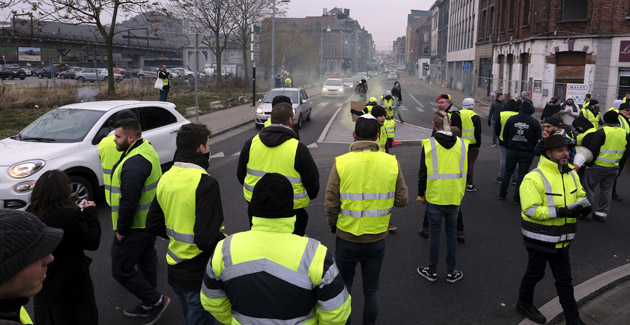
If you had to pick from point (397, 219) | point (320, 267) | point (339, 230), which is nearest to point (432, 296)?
point (339, 230)

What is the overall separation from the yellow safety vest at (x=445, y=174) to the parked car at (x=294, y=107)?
38.9ft

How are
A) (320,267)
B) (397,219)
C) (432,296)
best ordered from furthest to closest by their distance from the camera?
(397,219) → (432,296) → (320,267)

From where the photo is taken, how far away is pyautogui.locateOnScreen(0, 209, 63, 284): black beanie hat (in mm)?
1590

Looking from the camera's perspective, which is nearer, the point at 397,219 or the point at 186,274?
the point at 186,274

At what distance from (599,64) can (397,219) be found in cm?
2218

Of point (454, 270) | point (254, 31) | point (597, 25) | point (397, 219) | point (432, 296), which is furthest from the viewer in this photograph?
point (254, 31)

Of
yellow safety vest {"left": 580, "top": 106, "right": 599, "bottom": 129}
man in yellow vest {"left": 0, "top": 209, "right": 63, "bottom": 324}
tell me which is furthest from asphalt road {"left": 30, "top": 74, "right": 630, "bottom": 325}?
man in yellow vest {"left": 0, "top": 209, "right": 63, "bottom": 324}

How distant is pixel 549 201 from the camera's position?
13.4ft

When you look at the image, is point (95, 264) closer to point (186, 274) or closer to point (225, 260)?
point (186, 274)

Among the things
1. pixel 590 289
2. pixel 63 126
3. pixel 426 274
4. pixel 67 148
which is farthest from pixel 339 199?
pixel 63 126

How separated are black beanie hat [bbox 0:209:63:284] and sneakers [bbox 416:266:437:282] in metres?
4.33

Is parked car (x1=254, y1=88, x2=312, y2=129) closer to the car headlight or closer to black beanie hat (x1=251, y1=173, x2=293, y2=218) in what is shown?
the car headlight

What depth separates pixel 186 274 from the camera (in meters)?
3.41

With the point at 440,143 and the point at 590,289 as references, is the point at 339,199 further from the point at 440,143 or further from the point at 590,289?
the point at 590,289
